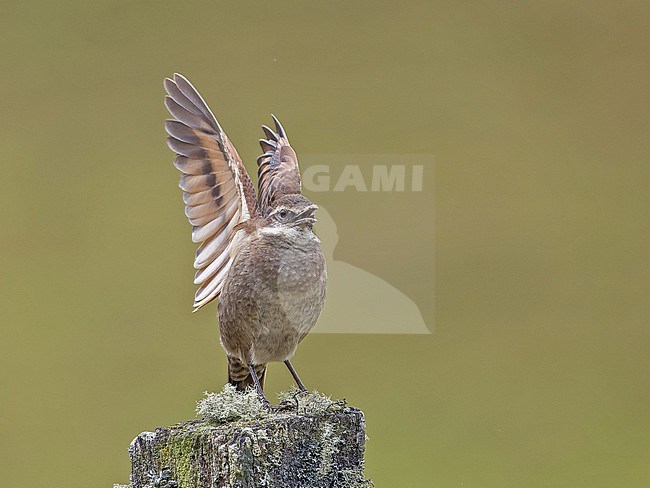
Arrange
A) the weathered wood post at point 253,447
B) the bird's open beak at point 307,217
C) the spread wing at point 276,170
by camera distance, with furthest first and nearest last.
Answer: the spread wing at point 276,170 < the bird's open beak at point 307,217 < the weathered wood post at point 253,447

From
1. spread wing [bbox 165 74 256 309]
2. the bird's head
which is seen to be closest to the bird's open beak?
the bird's head

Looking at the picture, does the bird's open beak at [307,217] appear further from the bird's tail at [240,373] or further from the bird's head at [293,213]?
the bird's tail at [240,373]

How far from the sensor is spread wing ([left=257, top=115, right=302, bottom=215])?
2.07m

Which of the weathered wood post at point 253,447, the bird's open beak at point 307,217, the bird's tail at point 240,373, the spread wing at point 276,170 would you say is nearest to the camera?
the weathered wood post at point 253,447

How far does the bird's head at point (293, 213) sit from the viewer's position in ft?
6.32

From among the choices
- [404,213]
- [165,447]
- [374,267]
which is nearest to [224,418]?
[165,447]

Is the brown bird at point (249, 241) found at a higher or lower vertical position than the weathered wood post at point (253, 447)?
higher

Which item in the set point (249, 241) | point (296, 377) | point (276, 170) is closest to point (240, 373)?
point (296, 377)

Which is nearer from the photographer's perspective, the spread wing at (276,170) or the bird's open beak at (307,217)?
the bird's open beak at (307,217)

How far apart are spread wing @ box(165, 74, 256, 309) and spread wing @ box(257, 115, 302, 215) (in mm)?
77

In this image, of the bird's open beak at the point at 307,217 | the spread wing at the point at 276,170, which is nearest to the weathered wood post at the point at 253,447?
the bird's open beak at the point at 307,217

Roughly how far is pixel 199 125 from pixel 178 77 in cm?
12

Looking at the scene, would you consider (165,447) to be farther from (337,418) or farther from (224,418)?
(337,418)

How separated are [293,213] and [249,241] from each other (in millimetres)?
172
